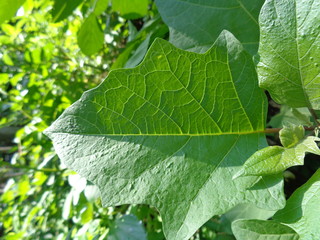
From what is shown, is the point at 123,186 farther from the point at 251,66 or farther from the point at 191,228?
the point at 251,66

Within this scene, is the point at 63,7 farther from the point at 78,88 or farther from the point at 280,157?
the point at 280,157

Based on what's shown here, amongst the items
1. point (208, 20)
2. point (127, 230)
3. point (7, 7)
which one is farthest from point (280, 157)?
point (7, 7)

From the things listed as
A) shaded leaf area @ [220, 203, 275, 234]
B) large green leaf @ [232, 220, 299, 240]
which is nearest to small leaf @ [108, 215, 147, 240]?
shaded leaf area @ [220, 203, 275, 234]

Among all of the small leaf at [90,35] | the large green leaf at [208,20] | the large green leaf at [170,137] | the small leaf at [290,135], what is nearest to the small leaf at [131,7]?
the small leaf at [90,35]

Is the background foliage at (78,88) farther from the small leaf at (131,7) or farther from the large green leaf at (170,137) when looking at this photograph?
the large green leaf at (170,137)

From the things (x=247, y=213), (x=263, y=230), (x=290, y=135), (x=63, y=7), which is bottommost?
(x=247, y=213)
